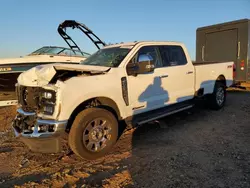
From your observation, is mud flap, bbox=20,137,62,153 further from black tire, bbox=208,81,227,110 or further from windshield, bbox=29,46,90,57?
windshield, bbox=29,46,90,57

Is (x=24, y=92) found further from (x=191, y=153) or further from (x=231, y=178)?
(x=231, y=178)

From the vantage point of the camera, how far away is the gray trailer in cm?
1038

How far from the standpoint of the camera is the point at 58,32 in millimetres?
11070

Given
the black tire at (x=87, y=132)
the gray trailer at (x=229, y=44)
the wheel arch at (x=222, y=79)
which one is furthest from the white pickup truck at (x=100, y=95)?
the gray trailer at (x=229, y=44)

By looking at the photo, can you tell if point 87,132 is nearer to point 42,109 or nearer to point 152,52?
point 42,109

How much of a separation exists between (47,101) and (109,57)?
77.6 inches

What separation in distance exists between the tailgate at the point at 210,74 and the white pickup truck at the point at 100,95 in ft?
1.42

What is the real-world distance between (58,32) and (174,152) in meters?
8.62

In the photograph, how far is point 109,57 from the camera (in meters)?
5.41

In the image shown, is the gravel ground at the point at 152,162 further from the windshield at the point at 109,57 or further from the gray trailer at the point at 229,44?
the gray trailer at the point at 229,44

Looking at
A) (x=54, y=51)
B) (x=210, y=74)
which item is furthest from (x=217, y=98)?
A: (x=54, y=51)

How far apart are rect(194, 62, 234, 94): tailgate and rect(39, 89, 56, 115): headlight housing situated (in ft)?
13.7

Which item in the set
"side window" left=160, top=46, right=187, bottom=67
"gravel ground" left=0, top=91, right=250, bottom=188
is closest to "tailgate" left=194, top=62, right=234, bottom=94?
"side window" left=160, top=46, right=187, bottom=67

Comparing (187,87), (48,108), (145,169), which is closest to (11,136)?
(48,108)
